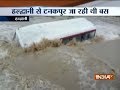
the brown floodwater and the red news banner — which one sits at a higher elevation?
the red news banner

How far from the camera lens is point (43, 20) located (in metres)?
1.99

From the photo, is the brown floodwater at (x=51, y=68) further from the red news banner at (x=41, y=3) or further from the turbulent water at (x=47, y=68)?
the red news banner at (x=41, y=3)

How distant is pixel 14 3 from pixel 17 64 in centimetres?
39

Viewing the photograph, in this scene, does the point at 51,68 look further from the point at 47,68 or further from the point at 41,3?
the point at 41,3

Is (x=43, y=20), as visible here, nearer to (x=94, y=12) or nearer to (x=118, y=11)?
(x=94, y=12)

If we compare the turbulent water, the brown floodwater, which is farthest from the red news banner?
the brown floodwater

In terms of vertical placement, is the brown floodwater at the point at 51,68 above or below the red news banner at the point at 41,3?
below

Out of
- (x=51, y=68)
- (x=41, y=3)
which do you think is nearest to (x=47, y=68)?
(x=51, y=68)

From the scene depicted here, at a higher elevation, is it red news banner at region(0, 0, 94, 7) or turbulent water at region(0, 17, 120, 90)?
red news banner at region(0, 0, 94, 7)

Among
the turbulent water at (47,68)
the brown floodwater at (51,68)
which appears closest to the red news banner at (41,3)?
the turbulent water at (47,68)

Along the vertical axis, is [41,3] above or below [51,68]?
above

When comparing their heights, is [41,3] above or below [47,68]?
above

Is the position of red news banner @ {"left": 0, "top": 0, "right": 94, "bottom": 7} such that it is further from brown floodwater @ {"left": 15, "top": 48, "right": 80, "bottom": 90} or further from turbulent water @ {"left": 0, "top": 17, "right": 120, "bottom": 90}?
brown floodwater @ {"left": 15, "top": 48, "right": 80, "bottom": 90}

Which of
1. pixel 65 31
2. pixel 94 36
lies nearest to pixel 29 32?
pixel 65 31
